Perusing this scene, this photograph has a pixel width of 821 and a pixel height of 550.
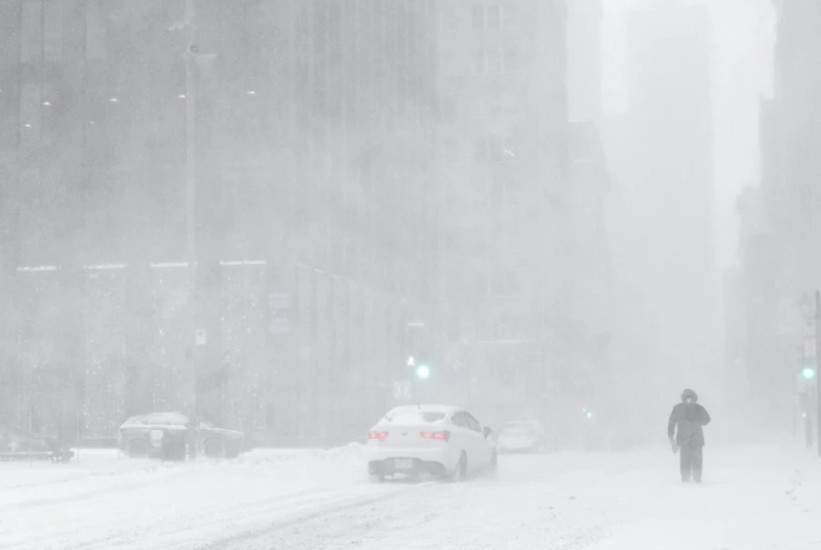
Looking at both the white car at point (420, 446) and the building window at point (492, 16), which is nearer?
the white car at point (420, 446)

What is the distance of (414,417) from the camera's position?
80.3 feet

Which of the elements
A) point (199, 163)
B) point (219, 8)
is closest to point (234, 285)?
point (199, 163)

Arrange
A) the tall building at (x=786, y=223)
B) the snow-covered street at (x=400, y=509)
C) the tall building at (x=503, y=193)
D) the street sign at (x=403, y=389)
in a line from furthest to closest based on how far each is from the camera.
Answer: the tall building at (x=786, y=223) < the tall building at (x=503, y=193) < the street sign at (x=403, y=389) < the snow-covered street at (x=400, y=509)

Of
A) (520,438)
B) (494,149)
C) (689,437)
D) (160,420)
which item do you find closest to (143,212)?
(160,420)

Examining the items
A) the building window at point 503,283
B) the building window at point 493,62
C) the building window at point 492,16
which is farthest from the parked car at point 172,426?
the building window at point 492,16

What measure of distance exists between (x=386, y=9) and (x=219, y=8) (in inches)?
712

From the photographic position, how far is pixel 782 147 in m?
147

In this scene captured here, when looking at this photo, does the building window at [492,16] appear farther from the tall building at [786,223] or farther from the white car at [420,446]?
the white car at [420,446]

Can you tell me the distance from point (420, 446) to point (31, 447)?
12.8 metres

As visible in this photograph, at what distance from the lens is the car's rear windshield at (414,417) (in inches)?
955

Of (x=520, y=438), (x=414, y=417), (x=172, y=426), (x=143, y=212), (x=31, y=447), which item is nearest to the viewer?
(x=414, y=417)

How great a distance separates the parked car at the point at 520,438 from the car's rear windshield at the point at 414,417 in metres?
21.9

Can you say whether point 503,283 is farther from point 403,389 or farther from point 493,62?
point 403,389

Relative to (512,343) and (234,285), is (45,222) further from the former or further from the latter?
(512,343)
